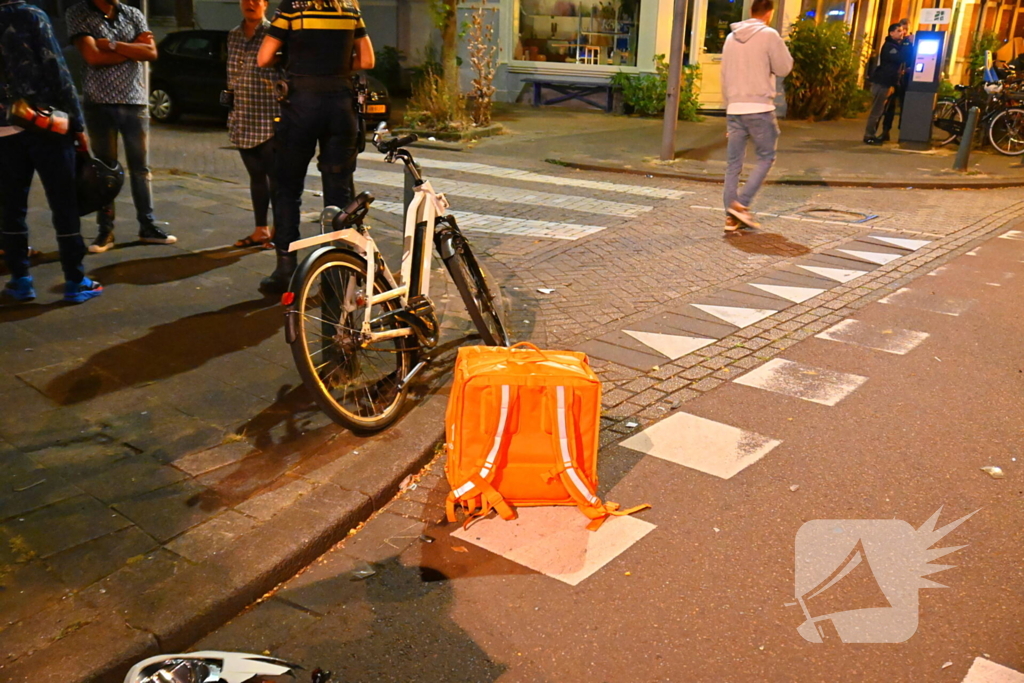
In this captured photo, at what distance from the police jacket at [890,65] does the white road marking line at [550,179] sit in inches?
217

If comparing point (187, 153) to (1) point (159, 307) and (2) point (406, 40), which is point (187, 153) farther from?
(2) point (406, 40)

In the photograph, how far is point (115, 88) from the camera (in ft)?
22.0

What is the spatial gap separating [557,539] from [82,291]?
380 cm

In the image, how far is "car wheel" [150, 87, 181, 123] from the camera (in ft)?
51.2

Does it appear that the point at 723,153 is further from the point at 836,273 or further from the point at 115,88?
the point at 115,88

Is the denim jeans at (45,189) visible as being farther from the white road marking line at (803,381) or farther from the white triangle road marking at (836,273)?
the white triangle road marking at (836,273)

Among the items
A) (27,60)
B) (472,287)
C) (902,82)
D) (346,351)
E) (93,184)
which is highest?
(27,60)

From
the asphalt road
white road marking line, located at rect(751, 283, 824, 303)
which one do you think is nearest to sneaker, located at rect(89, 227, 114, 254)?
the asphalt road

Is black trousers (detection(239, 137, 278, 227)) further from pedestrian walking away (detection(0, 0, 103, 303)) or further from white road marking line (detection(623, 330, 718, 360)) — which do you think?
white road marking line (detection(623, 330, 718, 360))

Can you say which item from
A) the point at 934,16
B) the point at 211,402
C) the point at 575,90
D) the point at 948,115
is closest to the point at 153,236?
the point at 211,402

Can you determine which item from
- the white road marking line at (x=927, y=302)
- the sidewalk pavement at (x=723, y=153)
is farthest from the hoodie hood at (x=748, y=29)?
the sidewalk pavement at (x=723, y=153)

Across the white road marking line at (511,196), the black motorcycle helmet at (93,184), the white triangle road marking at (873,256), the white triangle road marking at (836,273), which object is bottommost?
the white triangle road marking at (836,273)

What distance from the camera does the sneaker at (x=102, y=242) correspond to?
6.87 meters

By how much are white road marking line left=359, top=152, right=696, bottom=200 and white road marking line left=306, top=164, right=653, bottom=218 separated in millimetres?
686
